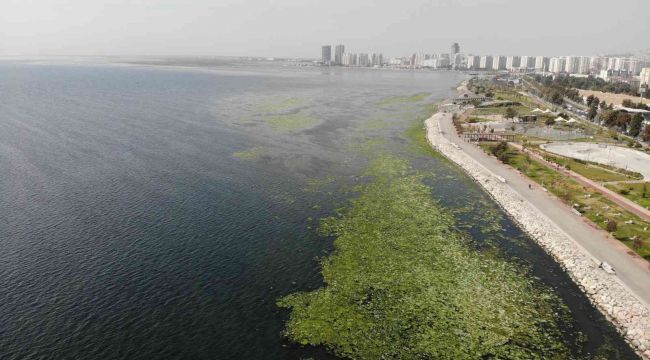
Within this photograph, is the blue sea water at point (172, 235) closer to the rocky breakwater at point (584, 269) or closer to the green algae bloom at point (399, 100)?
the rocky breakwater at point (584, 269)

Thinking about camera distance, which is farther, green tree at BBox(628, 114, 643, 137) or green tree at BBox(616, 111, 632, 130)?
green tree at BBox(616, 111, 632, 130)

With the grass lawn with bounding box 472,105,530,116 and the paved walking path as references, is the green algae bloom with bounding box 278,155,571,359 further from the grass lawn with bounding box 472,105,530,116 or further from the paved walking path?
the grass lawn with bounding box 472,105,530,116

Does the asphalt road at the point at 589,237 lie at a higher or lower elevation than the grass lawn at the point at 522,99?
lower

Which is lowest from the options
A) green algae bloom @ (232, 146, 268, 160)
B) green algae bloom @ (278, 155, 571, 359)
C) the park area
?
green algae bloom @ (278, 155, 571, 359)


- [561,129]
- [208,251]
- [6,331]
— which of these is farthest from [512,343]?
[561,129]

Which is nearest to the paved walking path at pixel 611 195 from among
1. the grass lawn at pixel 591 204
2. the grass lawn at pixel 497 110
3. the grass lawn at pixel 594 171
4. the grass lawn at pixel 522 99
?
the grass lawn at pixel 591 204

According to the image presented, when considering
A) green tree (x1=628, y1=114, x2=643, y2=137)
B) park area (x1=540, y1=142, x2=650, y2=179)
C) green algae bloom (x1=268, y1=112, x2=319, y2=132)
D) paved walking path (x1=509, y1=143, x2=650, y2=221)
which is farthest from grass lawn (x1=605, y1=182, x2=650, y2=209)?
green algae bloom (x1=268, y1=112, x2=319, y2=132)
